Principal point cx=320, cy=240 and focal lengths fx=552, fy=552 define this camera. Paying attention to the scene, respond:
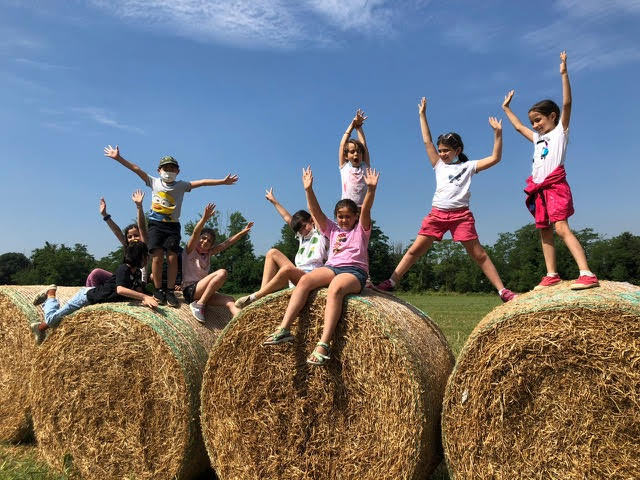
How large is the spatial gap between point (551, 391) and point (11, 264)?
9607 cm

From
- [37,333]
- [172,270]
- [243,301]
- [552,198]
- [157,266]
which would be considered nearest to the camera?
[552,198]

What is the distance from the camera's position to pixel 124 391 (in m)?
5.73

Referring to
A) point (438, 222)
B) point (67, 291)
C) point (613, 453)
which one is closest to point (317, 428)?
point (613, 453)

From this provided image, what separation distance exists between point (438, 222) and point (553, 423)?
274 centimetres

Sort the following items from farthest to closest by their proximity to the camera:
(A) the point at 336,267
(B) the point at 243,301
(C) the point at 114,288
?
(C) the point at 114,288 < (B) the point at 243,301 < (A) the point at 336,267

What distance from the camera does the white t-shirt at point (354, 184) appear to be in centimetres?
677

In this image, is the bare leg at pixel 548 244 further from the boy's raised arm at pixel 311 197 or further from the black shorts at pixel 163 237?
the black shorts at pixel 163 237

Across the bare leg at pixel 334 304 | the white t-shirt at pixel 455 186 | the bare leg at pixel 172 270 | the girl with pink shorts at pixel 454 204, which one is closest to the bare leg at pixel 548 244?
the girl with pink shorts at pixel 454 204

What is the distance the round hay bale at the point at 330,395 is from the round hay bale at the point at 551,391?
0.33 m

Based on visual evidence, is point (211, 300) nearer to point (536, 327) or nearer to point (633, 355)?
point (536, 327)

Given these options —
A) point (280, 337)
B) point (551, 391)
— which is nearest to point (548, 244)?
point (551, 391)

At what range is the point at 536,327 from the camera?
13.8ft

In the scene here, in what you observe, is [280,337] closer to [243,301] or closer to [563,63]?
[243,301]

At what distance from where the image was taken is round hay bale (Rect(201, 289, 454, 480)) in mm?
4516
